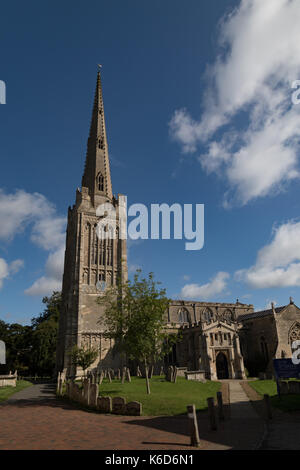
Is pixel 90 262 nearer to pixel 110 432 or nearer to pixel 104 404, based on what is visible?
pixel 104 404

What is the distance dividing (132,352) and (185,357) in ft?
70.3

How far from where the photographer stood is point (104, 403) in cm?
1534

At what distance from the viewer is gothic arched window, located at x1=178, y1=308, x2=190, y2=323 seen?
52094 mm

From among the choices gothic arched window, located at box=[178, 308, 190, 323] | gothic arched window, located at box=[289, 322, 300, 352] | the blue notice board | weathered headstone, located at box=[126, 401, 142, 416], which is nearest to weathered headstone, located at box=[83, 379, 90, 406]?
weathered headstone, located at box=[126, 401, 142, 416]

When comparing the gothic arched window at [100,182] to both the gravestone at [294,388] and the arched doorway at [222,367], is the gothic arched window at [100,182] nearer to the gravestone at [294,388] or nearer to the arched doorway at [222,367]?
the arched doorway at [222,367]

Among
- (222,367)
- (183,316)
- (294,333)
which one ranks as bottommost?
Result: (222,367)

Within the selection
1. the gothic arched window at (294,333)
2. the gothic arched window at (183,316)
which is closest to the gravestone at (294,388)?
the gothic arched window at (294,333)

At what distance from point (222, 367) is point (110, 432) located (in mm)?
30957

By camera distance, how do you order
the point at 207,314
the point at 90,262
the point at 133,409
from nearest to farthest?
the point at 133,409 < the point at 90,262 < the point at 207,314

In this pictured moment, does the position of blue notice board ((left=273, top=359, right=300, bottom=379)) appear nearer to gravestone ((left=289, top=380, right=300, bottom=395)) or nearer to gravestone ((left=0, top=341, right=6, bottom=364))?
gravestone ((left=289, top=380, right=300, bottom=395))

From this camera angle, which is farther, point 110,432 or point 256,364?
point 256,364

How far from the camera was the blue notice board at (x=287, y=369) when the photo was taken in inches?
683

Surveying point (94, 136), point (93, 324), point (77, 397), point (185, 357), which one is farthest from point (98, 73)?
point (77, 397)

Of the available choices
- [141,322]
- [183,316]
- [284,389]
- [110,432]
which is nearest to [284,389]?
[284,389]
